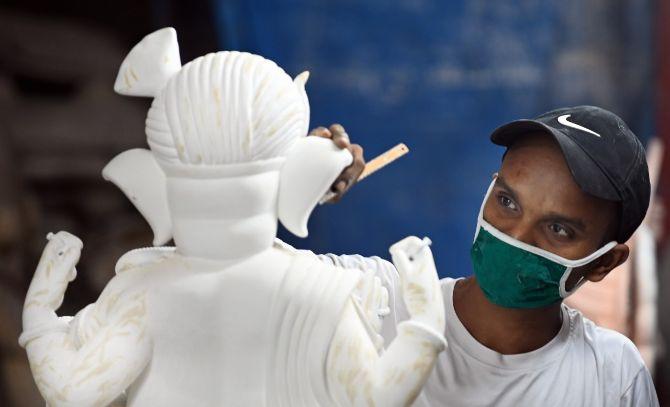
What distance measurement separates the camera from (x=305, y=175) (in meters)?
1.33

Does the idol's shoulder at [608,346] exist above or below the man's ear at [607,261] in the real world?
below

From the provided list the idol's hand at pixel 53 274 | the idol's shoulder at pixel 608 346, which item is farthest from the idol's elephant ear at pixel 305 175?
the idol's shoulder at pixel 608 346

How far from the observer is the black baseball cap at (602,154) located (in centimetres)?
161

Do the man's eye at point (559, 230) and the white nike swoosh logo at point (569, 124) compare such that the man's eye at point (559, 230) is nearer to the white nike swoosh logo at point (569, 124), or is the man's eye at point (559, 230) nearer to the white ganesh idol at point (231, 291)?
the white nike swoosh logo at point (569, 124)

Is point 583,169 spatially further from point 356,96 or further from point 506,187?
point 356,96

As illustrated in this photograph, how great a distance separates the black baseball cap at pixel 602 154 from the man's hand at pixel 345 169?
0.41 meters

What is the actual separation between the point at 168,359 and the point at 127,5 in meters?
1.71

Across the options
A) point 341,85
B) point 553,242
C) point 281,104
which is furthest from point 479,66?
point 281,104

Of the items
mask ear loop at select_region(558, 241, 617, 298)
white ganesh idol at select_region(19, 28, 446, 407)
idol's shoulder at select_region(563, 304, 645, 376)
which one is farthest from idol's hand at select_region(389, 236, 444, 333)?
idol's shoulder at select_region(563, 304, 645, 376)

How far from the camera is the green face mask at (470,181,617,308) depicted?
166 centimetres

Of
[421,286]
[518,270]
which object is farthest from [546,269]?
[421,286]

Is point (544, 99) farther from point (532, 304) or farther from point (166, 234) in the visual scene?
point (166, 234)

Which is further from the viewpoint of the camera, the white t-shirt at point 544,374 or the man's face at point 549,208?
the white t-shirt at point 544,374

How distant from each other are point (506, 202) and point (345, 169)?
443mm
